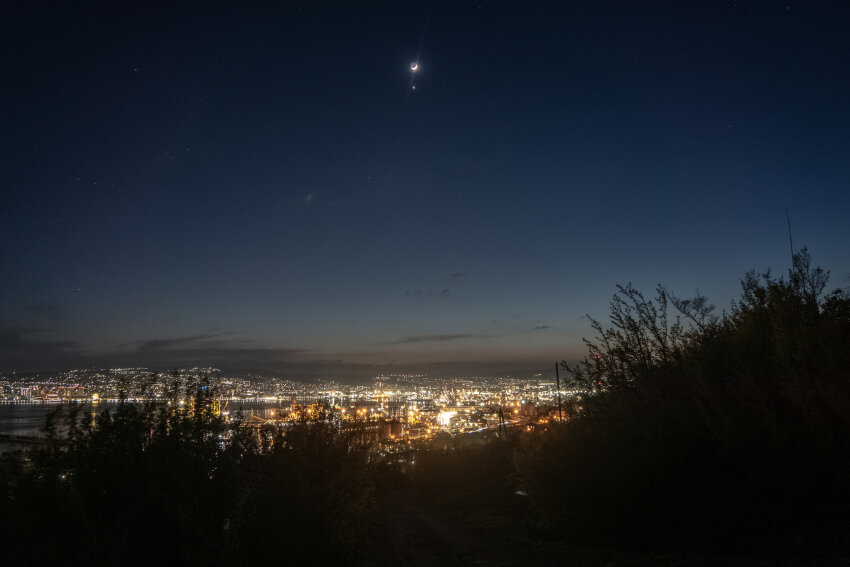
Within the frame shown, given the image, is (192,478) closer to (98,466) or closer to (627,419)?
(98,466)

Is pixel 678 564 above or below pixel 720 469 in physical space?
below

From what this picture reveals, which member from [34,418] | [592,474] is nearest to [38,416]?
[34,418]

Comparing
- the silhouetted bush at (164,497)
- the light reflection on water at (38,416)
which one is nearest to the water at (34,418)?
the light reflection on water at (38,416)

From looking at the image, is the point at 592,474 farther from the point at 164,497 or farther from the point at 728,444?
the point at 164,497

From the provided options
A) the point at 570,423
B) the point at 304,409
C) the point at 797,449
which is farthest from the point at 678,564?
the point at 304,409

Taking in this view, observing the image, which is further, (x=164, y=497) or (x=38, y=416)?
(x=38, y=416)

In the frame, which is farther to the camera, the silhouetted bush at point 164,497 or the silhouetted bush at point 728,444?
the silhouetted bush at point 728,444

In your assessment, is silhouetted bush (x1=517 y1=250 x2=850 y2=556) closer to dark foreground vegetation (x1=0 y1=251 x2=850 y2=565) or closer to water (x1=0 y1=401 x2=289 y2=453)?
dark foreground vegetation (x1=0 y1=251 x2=850 y2=565)

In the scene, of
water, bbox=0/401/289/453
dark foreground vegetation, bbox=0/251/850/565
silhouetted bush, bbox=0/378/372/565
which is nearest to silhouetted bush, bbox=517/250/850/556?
dark foreground vegetation, bbox=0/251/850/565

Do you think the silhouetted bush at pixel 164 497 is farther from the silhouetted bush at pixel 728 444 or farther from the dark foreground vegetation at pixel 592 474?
the silhouetted bush at pixel 728 444
